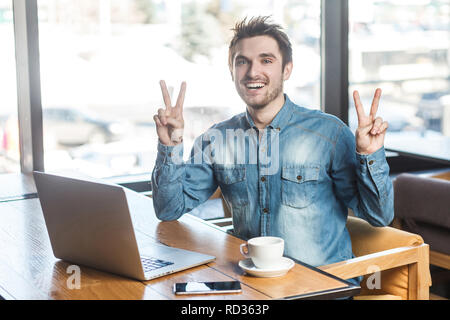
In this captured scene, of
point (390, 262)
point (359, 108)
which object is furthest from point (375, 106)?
point (390, 262)

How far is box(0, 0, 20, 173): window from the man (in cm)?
138

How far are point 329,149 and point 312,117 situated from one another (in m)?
0.14

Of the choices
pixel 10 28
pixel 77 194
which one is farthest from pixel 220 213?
pixel 77 194

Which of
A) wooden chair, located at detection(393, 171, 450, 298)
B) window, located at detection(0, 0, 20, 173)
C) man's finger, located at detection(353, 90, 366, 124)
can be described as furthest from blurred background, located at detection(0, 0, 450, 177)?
man's finger, located at detection(353, 90, 366, 124)

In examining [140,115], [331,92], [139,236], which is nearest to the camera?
[139,236]

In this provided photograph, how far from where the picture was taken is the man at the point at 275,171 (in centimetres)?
205

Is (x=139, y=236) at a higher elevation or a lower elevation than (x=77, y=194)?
lower

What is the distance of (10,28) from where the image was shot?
3.15 m

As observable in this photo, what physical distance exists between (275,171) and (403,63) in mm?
1970

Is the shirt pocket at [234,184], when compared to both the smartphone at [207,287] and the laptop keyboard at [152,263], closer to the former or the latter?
the laptop keyboard at [152,263]

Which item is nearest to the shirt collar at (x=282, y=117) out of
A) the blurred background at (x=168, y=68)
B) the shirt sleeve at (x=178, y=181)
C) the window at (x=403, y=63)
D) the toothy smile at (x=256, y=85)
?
the toothy smile at (x=256, y=85)

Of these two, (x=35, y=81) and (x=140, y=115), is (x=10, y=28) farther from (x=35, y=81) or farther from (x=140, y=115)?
(x=140, y=115)

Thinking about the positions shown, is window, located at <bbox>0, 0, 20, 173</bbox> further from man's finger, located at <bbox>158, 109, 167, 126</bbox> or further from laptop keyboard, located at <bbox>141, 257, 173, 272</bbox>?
laptop keyboard, located at <bbox>141, 257, 173, 272</bbox>
